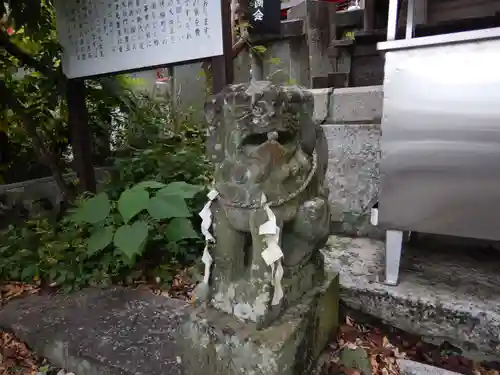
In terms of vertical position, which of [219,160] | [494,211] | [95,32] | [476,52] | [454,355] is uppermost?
[95,32]

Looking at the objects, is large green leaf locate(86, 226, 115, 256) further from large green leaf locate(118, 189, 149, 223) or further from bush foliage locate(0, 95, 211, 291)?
large green leaf locate(118, 189, 149, 223)

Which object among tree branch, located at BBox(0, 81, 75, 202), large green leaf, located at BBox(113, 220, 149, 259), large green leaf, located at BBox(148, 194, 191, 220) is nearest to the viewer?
large green leaf, located at BBox(113, 220, 149, 259)

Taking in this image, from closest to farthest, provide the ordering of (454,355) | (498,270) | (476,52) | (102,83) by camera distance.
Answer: (476,52), (454,355), (498,270), (102,83)

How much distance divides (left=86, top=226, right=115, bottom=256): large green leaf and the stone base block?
949mm

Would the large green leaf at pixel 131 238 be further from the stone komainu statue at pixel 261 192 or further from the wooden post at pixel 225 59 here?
the wooden post at pixel 225 59

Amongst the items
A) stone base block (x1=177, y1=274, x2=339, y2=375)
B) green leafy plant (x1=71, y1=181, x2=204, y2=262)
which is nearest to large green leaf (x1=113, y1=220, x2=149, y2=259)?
green leafy plant (x1=71, y1=181, x2=204, y2=262)

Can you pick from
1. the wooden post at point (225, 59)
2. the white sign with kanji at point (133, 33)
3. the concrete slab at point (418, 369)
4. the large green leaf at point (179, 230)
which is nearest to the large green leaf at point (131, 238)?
the large green leaf at point (179, 230)

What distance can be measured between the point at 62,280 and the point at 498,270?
2372 millimetres

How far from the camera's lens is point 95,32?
2.66 metres

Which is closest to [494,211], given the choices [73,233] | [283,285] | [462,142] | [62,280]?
[462,142]

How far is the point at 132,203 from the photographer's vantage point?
2.17 m

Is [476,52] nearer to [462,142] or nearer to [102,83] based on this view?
[462,142]

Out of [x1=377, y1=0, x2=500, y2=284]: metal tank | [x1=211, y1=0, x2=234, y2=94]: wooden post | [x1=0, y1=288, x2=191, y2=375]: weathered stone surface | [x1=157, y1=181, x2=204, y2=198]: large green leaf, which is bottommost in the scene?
[x1=0, y1=288, x2=191, y2=375]: weathered stone surface

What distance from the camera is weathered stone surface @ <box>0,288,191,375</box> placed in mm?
1552
